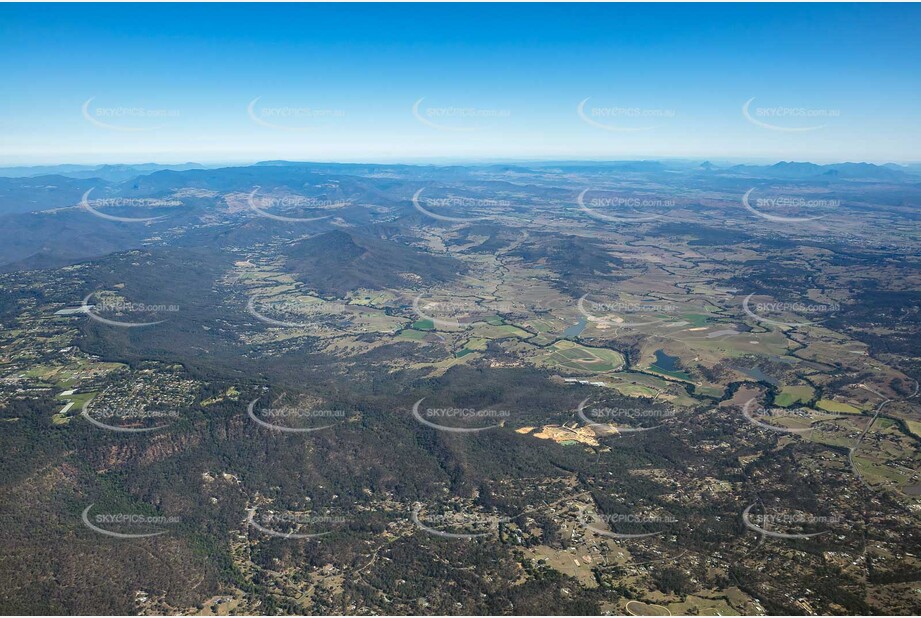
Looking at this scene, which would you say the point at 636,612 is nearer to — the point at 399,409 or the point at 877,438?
the point at 399,409

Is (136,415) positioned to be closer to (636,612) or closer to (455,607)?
(455,607)

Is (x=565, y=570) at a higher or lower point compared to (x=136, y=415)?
lower

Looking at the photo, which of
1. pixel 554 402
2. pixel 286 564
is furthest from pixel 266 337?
pixel 286 564

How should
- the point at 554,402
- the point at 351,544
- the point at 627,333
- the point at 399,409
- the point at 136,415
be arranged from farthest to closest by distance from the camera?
the point at 627,333, the point at 554,402, the point at 399,409, the point at 136,415, the point at 351,544

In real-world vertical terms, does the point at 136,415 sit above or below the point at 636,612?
above

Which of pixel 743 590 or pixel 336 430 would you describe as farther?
pixel 336 430

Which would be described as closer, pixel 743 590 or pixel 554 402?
pixel 743 590

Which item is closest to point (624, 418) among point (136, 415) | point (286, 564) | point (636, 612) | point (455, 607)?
point (636, 612)

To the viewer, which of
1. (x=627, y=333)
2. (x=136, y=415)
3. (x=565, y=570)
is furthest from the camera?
(x=627, y=333)

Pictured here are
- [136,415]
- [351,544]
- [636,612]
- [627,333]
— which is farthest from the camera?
[627,333]
